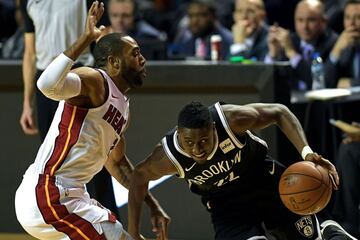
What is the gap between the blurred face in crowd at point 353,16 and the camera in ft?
27.4

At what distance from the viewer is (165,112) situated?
24.1 feet

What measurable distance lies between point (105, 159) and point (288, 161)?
8.07 feet

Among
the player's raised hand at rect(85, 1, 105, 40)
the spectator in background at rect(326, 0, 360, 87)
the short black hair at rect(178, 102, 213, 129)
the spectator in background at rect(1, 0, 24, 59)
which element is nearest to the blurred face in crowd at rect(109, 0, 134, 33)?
the spectator in background at rect(1, 0, 24, 59)

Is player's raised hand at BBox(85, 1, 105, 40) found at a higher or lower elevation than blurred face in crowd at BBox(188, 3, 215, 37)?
higher

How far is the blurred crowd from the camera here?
823cm

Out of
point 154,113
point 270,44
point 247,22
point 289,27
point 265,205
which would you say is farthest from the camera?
point 289,27

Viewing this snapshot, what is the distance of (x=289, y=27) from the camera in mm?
10844

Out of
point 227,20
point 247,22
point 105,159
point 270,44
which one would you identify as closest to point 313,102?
point 270,44

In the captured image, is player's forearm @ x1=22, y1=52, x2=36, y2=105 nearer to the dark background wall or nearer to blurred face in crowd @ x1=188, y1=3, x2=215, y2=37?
the dark background wall

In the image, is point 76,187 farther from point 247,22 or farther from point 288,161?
point 247,22

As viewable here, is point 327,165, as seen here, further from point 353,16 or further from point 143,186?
point 353,16

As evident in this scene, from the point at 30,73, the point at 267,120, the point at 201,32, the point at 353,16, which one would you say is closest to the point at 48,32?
the point at 30,73

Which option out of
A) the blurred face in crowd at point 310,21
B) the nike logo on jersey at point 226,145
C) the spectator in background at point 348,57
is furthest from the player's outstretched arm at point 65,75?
the blurred face in crowd at point 310,21

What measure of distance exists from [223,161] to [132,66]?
2.38 ft
